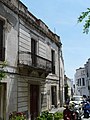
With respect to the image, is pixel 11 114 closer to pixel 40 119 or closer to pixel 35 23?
pixel 40 119

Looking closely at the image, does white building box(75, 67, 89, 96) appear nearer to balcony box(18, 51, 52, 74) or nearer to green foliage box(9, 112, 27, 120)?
balcony box(18, 51, 52, 74)

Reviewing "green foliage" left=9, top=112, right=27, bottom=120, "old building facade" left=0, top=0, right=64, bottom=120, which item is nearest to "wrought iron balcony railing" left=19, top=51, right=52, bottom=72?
"old building facade" left=0, top=0, right=64, bottom=120

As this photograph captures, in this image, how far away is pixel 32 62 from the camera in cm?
1619

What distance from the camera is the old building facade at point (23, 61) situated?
13109 mm

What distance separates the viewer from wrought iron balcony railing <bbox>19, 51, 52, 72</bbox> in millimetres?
14836

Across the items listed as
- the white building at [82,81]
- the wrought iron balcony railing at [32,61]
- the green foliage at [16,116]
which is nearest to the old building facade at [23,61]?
the wrought iron balcony railing at [32,61]

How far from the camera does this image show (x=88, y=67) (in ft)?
166

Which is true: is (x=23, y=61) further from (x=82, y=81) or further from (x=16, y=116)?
(x=82, y=81)

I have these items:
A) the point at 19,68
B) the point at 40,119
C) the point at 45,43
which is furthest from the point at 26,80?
the point at 45,43

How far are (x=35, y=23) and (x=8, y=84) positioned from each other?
5.82 m

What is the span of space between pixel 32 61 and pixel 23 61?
147 centimetres

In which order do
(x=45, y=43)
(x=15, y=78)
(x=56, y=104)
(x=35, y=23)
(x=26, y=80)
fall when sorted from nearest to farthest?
(x=15, y=78) < (x=26, y=80) < (x=35, y=23) < (x=45, y=43) < (x=56, y=104)

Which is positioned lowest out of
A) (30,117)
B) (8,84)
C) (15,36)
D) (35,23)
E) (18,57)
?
(30,117)

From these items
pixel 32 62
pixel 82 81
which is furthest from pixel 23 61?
pixel 82 81
